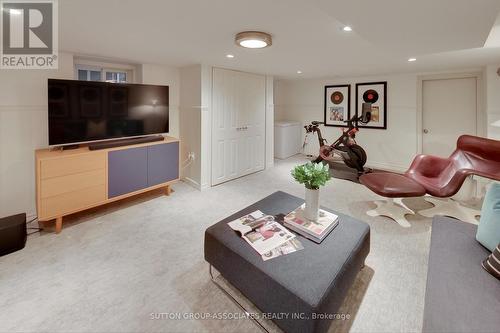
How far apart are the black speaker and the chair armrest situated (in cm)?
452

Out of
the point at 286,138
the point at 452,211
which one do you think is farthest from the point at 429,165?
the point at 286,138

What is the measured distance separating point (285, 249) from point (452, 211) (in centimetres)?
269

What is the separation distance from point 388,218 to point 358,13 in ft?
7.88

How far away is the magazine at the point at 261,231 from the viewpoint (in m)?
1.74

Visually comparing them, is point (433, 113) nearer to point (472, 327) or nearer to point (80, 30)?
point (472, 327)

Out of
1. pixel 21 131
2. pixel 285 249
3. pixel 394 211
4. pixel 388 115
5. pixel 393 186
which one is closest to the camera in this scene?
pixel 285 249

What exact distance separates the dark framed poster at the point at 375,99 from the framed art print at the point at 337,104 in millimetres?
238

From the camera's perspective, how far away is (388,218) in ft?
10.0

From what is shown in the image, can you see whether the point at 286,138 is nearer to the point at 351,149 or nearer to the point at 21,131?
the point at 351,149

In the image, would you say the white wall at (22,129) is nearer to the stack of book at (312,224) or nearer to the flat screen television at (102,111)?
the flat screen television at (102,111)

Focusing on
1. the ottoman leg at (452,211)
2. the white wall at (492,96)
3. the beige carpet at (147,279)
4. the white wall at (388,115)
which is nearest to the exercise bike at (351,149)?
the white wall at (388,115)

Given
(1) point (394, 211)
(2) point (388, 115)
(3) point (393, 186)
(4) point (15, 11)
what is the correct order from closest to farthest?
(4) point (15, 11) < (3) point (393, 186) < (1) point (394, 211) < (2) point (388, 115)

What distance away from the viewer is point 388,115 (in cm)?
528

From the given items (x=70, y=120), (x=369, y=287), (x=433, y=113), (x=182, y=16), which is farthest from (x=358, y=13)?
(x=433, y=113)
